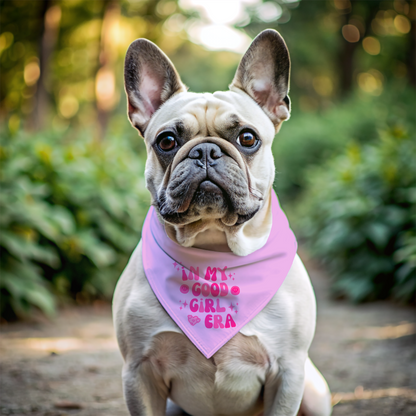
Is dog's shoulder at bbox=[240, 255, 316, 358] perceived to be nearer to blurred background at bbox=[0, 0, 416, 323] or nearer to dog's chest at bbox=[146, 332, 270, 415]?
dog's chest at bbox=[146, 332, 270, 415]

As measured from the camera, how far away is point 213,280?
269 cm

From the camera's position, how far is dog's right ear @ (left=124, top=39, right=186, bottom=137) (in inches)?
111

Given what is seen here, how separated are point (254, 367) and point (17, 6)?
16465mm

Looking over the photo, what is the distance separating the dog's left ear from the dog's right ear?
398 mm

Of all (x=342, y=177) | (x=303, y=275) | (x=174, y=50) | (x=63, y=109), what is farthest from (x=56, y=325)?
(x=63, y=109)

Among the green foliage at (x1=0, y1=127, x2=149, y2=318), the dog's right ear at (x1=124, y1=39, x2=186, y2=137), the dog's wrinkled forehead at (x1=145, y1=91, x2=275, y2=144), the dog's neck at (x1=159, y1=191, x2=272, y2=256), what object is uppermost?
the dog's right ear at (x1=124, y1=39, x2=186, y2=137)

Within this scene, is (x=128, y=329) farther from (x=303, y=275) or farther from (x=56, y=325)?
(x=56, y=325)

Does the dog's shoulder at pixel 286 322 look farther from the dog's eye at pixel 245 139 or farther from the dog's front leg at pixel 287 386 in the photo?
the dog's eye at pixel 245 139

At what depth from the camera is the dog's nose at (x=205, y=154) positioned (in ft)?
8.12

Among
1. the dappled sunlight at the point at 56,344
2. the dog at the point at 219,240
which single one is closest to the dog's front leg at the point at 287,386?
the dog at the point at 219,240

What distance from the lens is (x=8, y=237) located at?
502 centimetres

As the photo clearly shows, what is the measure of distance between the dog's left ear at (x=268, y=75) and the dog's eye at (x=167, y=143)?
592 mm

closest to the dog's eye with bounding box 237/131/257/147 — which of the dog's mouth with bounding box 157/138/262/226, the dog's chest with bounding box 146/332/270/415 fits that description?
the dog's mouth with bounding box 157/138/262/226

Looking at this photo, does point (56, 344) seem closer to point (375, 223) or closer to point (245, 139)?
point (245, 139)
